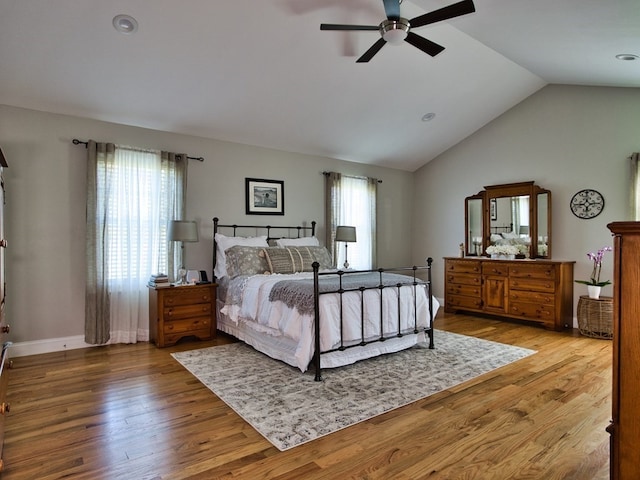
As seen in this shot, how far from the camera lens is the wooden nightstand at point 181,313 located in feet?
14.2

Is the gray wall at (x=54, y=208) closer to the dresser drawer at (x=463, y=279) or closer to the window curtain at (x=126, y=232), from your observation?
the window curtain at (x=126, y=232)

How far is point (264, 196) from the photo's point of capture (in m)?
5.66

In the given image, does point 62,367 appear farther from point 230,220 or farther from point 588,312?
point 588,312

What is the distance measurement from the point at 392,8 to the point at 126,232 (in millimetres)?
3625

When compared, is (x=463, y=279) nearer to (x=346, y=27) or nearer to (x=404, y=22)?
(x=404, y=22)

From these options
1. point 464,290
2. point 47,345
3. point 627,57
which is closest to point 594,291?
point 464,290

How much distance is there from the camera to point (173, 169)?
482 centimetres

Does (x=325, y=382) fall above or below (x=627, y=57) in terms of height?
below

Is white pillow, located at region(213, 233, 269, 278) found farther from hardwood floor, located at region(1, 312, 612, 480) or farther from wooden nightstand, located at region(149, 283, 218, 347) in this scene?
hardwood floor, located at region(1, 312, 612, 480)

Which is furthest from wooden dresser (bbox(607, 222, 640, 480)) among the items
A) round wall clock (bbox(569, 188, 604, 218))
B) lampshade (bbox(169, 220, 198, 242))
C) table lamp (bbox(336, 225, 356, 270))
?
round wall clock (bbox(569, 188, 604, 218))

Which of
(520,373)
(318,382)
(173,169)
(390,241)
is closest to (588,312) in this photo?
(520,373)

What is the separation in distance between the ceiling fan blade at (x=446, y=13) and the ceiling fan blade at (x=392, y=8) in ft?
0.49

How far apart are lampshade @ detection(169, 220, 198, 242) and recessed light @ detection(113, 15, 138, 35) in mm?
1939

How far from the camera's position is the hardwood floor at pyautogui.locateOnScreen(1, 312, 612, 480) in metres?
2.05
